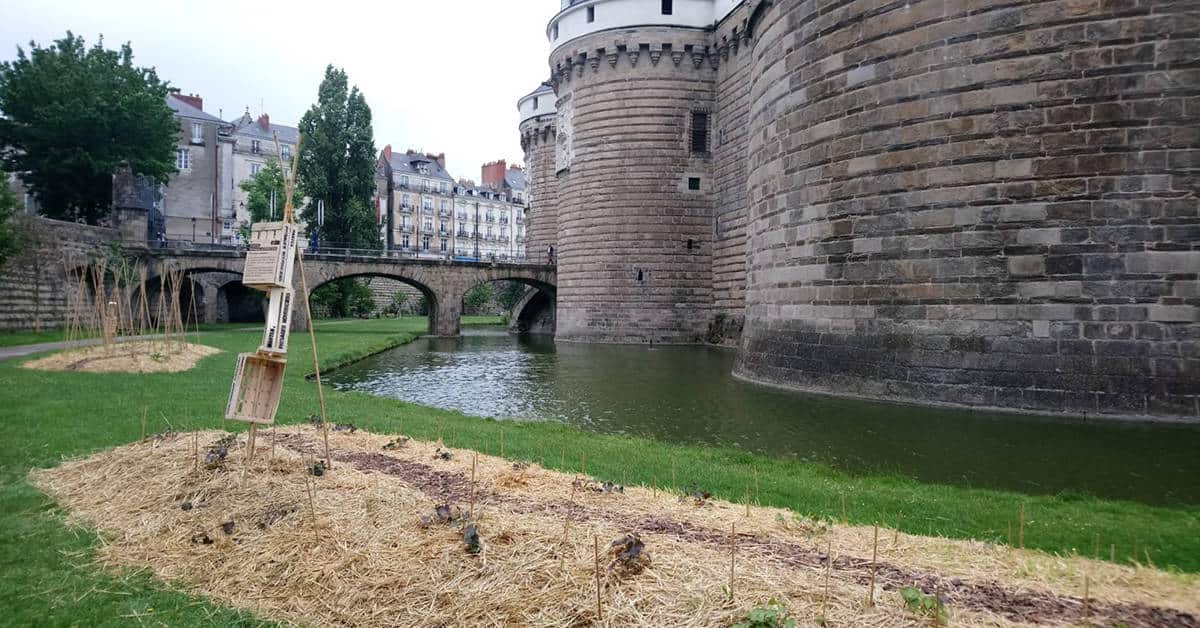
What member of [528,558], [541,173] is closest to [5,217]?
[528,558]

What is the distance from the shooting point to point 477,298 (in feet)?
260

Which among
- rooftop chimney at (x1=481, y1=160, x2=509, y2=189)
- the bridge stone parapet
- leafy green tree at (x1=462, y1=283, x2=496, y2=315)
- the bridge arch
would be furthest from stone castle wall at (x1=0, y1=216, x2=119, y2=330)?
rooftop chimney at (x1=481, y1=160, x2=509, y2=189)

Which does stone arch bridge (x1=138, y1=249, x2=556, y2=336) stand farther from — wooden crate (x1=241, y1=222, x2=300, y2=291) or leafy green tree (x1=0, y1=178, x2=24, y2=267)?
wooden crate (x1=241, y1=222, x2=300, y2=291)

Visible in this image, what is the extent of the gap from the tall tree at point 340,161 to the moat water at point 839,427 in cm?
2582

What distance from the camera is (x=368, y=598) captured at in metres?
4.39

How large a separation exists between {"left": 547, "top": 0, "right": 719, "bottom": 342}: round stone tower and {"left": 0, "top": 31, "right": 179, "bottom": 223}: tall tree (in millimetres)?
23641

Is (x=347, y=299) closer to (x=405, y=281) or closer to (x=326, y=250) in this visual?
(x=326, y=250)

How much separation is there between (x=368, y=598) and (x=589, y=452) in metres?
5.39

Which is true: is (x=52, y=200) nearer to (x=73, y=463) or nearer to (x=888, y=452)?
(x=73, y=463)

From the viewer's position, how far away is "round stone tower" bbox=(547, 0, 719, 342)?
35.6 meters

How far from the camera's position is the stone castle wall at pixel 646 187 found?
117 ft

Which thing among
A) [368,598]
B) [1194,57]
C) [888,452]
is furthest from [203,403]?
[1194,57]

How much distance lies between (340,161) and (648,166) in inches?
843

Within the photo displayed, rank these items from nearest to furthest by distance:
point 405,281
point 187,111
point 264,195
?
point 405,281, point 264,195, point 187,111
